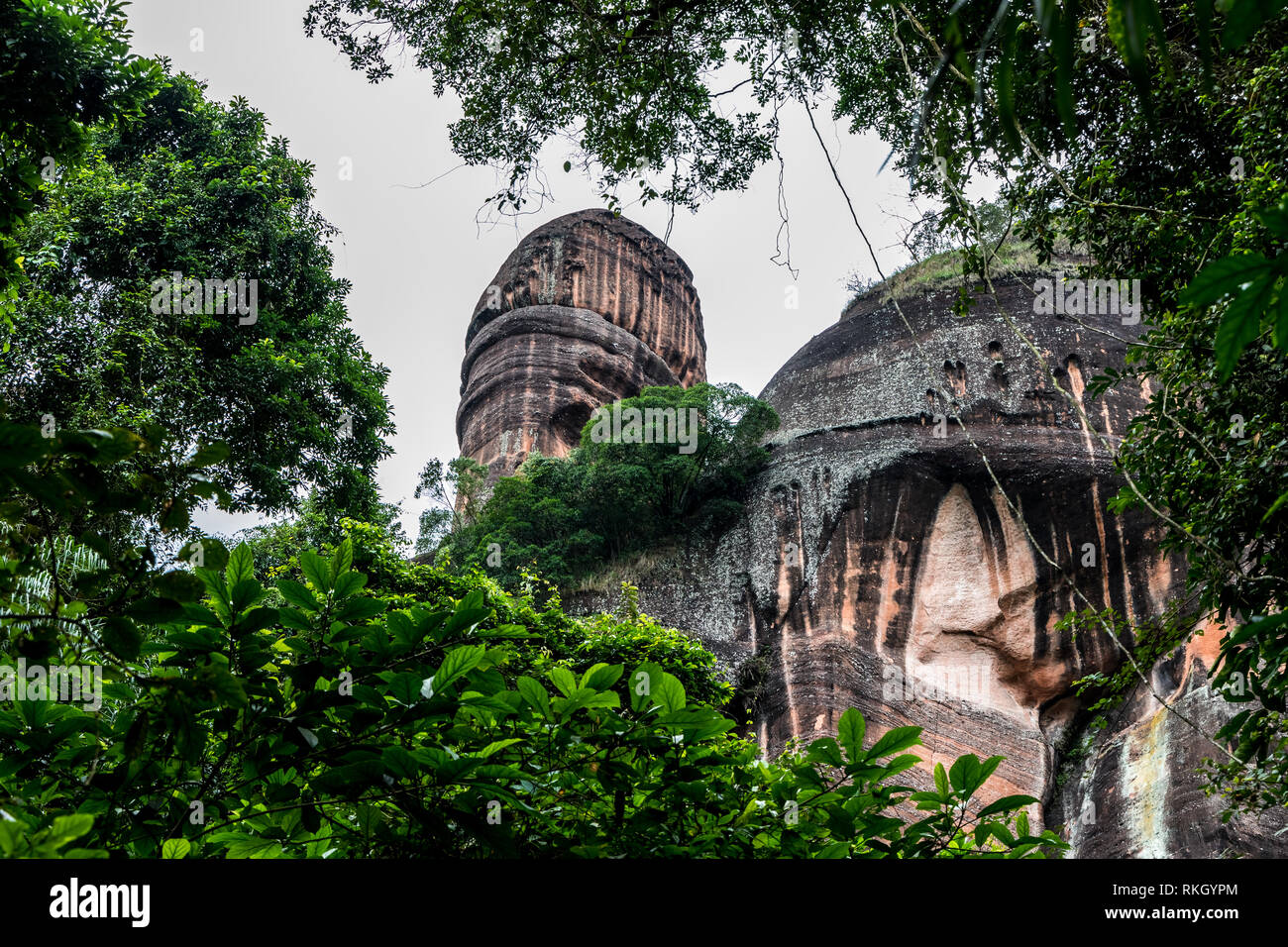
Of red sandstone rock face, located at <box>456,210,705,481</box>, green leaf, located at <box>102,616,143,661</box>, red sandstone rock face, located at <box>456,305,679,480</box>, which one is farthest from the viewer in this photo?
red sandstone rock face, located at <box>456,210,705,481</box>

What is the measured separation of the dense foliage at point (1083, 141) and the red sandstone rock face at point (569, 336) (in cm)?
1669

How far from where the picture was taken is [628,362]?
2691 centimetres

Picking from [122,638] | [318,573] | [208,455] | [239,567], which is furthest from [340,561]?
[122,638]

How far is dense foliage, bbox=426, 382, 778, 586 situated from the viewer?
18594mm

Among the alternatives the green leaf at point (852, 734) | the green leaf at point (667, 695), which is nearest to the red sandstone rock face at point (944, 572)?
the green leaf at point (852, 734)

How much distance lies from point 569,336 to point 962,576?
43.8 ft

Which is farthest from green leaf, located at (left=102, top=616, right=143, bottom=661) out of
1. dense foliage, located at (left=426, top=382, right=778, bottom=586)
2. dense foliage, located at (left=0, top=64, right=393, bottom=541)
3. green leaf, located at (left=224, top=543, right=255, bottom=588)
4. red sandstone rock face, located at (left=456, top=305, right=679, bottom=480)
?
red sandstone rock face, located at (left=456, top=305, right=679, bottom=480)

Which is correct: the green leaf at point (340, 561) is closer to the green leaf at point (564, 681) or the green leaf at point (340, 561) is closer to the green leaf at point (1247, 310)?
the green leaf at point (564, 681)

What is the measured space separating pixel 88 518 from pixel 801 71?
7.96m

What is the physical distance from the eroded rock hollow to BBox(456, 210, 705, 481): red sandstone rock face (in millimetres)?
6210

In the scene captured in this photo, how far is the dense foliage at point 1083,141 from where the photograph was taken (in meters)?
5.20

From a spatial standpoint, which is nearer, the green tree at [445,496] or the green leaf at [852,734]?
the green leaf at [852,734]

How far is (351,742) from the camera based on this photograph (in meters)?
1.91

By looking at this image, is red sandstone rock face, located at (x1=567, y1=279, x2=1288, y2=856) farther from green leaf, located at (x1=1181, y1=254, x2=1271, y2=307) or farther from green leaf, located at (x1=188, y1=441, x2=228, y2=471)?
green leaf, located at (x1=1181, y1=254, x2=1271, y2=307)
